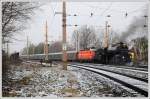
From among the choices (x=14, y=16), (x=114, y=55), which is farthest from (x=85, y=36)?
(x=114, y=55)

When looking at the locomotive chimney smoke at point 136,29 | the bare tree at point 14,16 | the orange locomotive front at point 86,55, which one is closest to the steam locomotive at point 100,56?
the orange locomotive front at point 86,55

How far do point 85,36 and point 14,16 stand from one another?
1846 mm

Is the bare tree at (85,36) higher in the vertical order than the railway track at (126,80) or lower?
higher

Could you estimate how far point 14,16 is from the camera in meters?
11.5

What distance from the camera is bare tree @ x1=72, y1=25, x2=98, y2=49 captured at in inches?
456

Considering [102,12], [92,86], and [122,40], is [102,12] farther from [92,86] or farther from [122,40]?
[92,86]

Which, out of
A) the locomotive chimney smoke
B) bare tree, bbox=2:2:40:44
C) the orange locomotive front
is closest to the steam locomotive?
the orange locomotive front

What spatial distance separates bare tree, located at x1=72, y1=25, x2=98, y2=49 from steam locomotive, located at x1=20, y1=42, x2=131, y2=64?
0.29 metres

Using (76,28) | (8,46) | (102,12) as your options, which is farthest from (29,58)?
(102,12)

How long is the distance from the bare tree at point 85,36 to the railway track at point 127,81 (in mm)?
630

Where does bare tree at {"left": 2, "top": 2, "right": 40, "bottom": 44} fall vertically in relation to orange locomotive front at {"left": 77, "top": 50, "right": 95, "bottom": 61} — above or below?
above

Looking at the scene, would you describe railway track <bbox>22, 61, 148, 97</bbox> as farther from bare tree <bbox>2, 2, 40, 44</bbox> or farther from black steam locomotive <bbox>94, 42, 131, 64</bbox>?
bare tree <bbox>2, 2, 40, 44</bbox>

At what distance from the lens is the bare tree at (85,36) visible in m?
11.6

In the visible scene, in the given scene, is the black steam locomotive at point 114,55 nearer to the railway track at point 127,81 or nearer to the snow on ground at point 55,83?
the railway track at point 127,81
